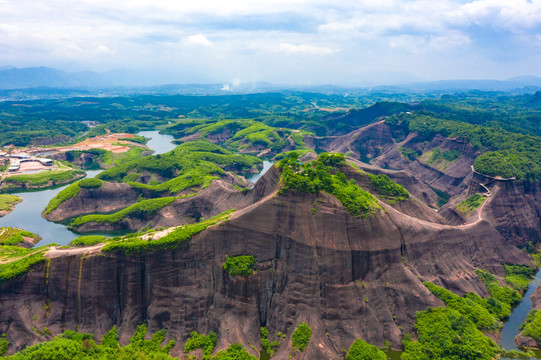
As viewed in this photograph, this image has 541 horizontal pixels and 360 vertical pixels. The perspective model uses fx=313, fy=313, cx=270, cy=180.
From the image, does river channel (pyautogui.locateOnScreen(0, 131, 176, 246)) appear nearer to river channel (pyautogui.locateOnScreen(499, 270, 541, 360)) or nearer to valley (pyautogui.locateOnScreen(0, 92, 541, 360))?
valley (pyautogui.locateOnScreen(0, 92, 541, 360))

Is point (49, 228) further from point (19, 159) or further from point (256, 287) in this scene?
point (19, 159)

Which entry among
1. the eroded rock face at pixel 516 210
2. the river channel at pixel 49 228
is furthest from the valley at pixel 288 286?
the eroded rock face at pixel 516 210

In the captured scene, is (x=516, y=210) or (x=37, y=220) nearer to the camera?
(x=516, y=210)

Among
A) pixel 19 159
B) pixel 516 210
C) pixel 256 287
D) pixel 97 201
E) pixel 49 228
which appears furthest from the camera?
pixel 19 159

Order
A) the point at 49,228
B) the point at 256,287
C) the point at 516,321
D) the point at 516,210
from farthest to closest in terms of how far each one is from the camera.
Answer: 1. the point at 49,228
2. the point at 516,210
3. the point at 516,321
4. the point at 256,287

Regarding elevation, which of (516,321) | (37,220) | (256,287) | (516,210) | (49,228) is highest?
(516,210)

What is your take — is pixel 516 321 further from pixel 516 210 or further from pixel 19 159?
pixel 19 159

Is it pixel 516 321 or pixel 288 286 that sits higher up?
pixel 288 286

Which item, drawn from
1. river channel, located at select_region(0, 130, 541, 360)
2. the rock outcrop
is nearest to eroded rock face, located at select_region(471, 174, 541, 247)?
river channel, located at select_region(0, 130, 541, 360)

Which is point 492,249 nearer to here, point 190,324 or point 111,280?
point 190,324

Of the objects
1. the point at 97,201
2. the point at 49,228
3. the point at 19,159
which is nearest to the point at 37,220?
the point at 49,228

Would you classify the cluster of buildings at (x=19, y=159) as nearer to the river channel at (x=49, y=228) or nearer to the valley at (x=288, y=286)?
the river channel at (x=49, y=228)
